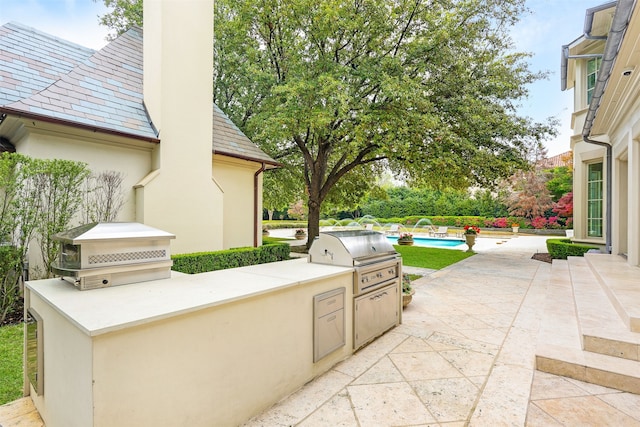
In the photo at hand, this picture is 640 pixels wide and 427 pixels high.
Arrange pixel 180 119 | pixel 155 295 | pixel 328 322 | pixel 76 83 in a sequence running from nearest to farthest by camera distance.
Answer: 1. pixel 155 295
2. pixel 328 322
3. pixel 76 83
4. pixel 180 119

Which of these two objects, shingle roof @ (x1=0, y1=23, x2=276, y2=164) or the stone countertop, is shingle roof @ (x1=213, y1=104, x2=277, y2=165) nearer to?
shingle roof @ (x1=0, y1=23, x2=276, y2=164)

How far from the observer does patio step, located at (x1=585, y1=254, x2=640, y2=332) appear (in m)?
3.60

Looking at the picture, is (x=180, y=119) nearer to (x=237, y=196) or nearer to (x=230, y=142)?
(x=230, y=142)

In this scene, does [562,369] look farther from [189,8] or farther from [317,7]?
[317,7]

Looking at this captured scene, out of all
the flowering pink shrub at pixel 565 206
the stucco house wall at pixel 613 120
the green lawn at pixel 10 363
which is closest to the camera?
the green lawn at pixel 10 363

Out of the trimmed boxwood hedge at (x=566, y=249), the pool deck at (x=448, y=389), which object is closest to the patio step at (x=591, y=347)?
the pool deck at (x=448, y=389)

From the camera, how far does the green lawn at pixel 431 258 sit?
406 inches

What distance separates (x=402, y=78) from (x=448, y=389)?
8539mm

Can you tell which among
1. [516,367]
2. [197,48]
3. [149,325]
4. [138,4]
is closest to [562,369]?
[516,367]

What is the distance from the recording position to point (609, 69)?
15.2 ft

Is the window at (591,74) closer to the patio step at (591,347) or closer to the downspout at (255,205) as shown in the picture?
the patio step at (591,347)

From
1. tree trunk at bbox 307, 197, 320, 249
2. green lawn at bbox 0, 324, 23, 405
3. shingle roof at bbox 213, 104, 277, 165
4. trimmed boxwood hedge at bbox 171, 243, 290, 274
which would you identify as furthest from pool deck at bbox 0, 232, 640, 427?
tree trunk at bbox 307, 197, 320, 249

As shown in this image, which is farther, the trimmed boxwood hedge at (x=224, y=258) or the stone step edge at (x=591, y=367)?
the trimmed boxwood hedge at (x=224, y=258)

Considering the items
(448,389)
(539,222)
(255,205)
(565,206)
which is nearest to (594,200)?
(448,389)
